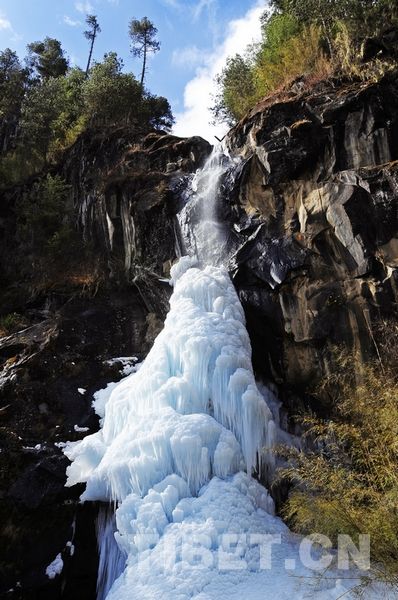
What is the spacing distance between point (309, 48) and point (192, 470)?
35.9 ft

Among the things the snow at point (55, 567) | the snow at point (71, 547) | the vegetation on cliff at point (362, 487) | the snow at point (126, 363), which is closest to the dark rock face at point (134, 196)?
the snow at point (126, 363)

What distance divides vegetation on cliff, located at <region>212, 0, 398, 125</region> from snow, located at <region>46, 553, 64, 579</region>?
1033 centimetres

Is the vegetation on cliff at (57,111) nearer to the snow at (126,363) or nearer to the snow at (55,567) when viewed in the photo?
the snow at (126,363)

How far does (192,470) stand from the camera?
6.32 m

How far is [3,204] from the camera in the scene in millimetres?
15602

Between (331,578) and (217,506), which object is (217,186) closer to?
(217,506)

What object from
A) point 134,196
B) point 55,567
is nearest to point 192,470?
point 55,567

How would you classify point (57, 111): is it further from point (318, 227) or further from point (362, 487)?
point (362, 487)

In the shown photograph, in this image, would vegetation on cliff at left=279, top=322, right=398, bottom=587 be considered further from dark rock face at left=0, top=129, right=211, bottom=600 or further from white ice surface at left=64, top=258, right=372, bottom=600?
dark rock face at left=0, top=129, right=211, bottom=600

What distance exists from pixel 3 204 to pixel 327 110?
11029 mm

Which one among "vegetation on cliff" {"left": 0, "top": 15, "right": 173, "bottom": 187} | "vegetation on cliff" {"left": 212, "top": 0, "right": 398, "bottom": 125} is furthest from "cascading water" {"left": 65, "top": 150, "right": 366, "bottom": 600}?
"vegetation on cliff" {"left": 0, "top": 15, "right": 173, "bottom": 187}

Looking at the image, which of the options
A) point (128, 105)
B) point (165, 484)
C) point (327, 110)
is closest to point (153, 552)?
point (165, 484)

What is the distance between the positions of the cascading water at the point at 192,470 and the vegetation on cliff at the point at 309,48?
6080mm

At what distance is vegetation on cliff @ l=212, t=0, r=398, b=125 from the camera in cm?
1017
